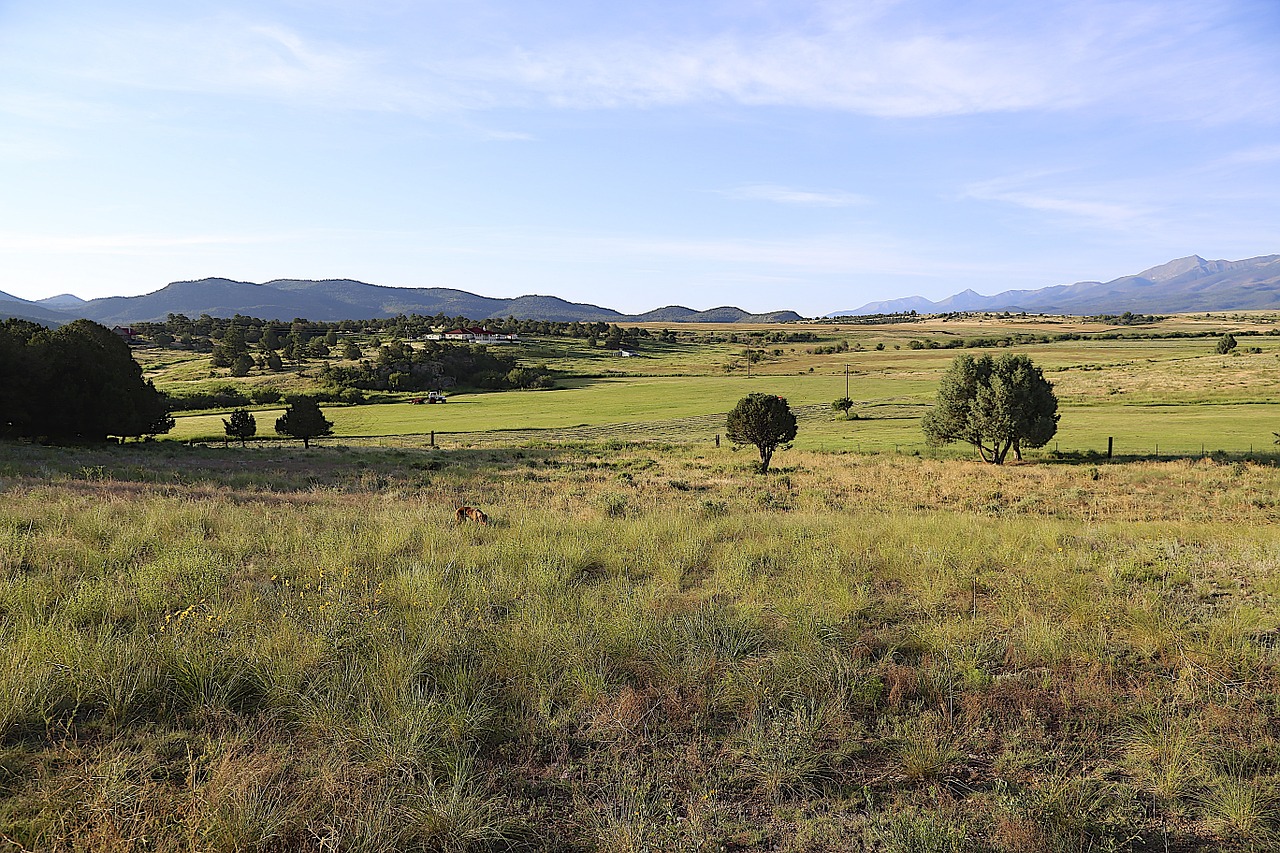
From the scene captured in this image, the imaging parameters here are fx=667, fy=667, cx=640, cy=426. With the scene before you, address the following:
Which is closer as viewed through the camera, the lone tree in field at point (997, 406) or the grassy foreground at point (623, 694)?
the grassy foreground at point (623, 694)

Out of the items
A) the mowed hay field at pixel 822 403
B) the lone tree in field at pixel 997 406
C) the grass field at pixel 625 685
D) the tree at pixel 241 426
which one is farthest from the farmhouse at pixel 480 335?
the grass field at pixel 625 685

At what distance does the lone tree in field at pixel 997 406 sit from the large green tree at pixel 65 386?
1828 inches

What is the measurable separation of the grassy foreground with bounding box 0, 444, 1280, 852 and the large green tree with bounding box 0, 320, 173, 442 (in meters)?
34.1

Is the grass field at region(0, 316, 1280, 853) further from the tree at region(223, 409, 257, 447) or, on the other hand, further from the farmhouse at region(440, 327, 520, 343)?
the farmhouse at region(440, 327, 520, 343)

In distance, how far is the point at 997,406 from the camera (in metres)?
34.4

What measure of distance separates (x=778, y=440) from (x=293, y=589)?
30952mm

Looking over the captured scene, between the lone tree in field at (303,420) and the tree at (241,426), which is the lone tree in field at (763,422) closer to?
the lone tree in field at (303,420)

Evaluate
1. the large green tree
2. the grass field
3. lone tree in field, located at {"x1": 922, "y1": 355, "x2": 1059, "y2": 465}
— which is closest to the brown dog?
the grass field

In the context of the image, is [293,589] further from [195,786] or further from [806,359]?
[806,359]

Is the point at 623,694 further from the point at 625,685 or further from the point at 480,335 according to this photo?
the point at 480,335

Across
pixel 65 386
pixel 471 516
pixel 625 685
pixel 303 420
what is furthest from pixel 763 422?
pixel 65 386

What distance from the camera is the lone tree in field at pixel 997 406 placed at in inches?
1344

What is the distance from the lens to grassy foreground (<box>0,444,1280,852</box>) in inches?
133

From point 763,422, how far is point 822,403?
44.7 metres
